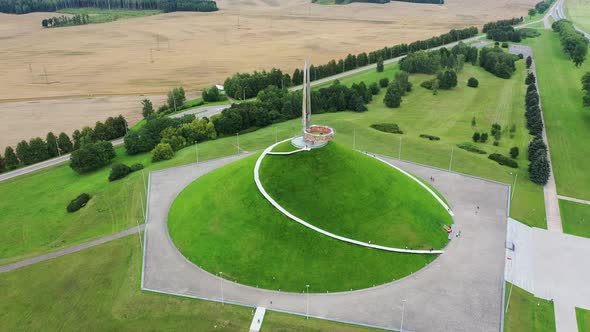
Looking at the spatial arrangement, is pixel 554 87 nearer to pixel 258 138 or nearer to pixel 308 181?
pixel 258 138

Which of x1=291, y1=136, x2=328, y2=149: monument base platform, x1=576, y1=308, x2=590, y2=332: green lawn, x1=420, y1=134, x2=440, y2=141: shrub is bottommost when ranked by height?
x1=576, y1=308, x2=590, y2=332: green lawn

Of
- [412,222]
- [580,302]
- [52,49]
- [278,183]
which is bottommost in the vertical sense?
[580,302]

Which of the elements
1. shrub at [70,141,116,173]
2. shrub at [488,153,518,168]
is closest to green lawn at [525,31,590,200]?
shrub at [488,153,518,168]

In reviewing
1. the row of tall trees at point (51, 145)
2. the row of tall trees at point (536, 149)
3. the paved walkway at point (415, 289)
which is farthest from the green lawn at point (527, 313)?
the row of tall trees at point (51, 145)

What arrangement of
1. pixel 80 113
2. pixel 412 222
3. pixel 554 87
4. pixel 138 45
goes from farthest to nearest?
pixel 138 45 → pixel 554 87 → pixel 80 113 → pixel 412 222

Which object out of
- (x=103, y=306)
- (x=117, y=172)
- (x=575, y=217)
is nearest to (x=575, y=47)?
(x=575, y=217)

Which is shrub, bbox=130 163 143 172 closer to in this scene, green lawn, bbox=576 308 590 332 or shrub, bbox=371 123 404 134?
shrub, bbox=371 123 404 134

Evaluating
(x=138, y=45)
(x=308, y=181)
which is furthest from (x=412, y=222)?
(x=138, y=45)
